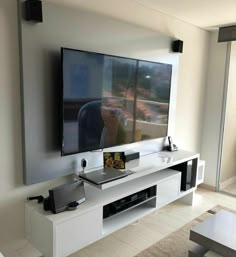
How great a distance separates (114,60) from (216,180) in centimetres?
254

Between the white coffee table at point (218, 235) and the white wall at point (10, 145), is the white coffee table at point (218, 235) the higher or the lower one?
the lower one

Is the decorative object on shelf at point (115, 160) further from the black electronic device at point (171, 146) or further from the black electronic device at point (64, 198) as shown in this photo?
the black electronic device at point (171, 146)

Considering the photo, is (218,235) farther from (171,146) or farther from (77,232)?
(171,146)

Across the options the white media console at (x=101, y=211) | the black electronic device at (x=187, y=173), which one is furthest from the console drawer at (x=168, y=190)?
the black electronic device at (x=187, y=173)

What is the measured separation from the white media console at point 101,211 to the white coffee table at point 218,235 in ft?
2.07

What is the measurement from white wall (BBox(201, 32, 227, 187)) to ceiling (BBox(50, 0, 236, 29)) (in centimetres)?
52

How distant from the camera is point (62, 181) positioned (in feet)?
7.63

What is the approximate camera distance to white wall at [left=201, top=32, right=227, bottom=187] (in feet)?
12.2

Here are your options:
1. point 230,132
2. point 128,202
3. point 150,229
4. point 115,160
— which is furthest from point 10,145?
point 230,132

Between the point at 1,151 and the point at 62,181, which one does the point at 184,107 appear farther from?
the point at 1,151

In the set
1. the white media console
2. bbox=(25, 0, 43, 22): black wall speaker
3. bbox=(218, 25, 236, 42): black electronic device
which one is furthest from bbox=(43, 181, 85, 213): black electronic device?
bbox=(218, 25, 236, 42): black electronic device

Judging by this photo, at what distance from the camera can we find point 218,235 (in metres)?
2.01

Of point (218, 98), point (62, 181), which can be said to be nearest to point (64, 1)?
point (62, 181)

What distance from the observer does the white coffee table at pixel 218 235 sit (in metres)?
1.89
